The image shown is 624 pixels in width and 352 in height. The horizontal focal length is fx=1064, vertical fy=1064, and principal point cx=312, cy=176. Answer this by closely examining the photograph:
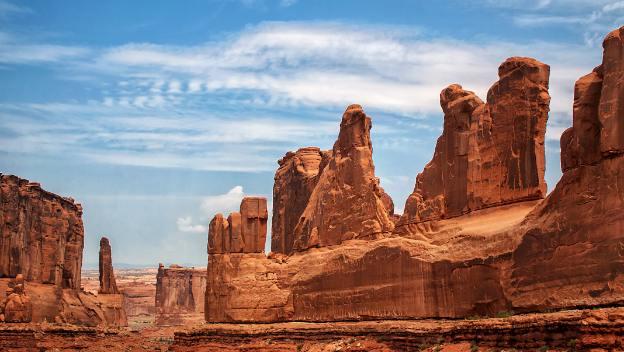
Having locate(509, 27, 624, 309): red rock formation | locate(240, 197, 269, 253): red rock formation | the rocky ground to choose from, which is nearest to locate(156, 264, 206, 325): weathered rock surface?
the rocky ground

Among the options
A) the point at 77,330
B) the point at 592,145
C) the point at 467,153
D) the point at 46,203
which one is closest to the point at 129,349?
the point at 77,330

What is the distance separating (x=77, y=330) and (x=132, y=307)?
66.9 metres

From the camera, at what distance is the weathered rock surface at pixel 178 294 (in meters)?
115

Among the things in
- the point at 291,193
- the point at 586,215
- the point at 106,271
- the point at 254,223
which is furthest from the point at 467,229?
the point at 106,271

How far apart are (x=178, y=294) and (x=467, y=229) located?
8731 cm

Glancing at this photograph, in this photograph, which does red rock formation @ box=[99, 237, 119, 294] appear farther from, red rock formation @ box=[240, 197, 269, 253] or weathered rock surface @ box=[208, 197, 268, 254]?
red rock formation @ box=[240, 197, 269, 253]

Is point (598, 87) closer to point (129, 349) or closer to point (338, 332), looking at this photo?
point (338, 332)

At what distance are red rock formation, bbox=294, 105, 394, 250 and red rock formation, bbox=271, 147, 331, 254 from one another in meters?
11.8

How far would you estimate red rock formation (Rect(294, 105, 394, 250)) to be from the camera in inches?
1609

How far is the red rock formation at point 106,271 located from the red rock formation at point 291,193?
1133 inches

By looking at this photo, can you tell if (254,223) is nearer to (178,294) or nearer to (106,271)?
(106,271)

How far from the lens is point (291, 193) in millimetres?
59031

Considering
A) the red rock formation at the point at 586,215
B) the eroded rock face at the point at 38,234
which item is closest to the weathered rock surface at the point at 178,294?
the eroded rock face at the point at 38,234

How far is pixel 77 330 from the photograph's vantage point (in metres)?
69.8
